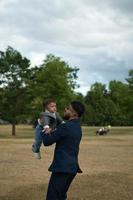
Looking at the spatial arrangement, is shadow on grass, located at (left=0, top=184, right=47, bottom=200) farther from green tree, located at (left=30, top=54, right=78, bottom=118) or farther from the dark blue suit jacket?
green tree, located at (left=30, top=54, right=78, bottom=118)

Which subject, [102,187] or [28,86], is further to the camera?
[28,86]

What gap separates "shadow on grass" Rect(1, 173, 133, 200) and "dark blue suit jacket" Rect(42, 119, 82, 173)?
4.11 m

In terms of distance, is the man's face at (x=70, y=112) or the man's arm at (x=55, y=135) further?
the man's face at (x=70, y=112)

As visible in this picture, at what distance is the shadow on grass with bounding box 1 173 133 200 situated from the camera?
1225 centimetres

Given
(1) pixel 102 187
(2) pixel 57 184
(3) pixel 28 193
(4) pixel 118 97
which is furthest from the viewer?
(4) pixel 118 97

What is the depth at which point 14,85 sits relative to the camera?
6788cm

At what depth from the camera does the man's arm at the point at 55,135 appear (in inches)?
313

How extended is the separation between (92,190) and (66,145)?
5433 millimetres

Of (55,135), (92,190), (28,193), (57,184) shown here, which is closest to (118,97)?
(92,190)

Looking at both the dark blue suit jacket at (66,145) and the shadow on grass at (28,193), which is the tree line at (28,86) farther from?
the dark blue suit jacket at (66,145)

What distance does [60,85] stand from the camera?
6669cm

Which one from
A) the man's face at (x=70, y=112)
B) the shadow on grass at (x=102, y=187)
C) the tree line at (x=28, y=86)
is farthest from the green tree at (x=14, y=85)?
the man's face at (x=70, y=112)

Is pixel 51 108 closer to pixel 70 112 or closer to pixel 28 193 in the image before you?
pixel 70 112

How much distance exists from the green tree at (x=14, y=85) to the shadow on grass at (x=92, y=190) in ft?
170
